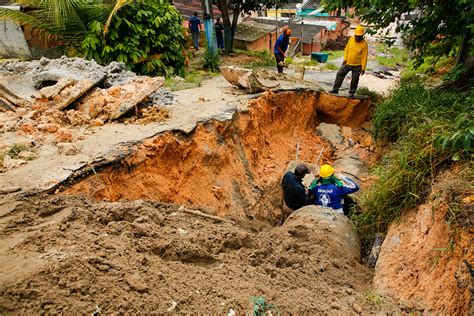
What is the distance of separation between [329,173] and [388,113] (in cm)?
189

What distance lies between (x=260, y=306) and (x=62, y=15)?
7469mm

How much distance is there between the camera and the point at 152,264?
8.04 ft

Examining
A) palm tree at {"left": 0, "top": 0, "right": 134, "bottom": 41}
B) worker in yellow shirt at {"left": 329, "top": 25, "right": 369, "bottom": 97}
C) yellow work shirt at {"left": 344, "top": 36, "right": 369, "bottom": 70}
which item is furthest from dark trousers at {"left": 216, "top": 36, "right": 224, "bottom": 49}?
yellow work shirt at {"left": 344, "top": 36, "right": 369, "bottom": 70}

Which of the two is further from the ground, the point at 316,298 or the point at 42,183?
the point at 42,183

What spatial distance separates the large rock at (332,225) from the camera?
3719 mm

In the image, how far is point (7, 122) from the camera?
4848 millimetres

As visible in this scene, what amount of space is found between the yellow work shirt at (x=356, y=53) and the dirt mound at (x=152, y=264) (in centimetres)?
481

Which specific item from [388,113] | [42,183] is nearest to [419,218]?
[388,113]

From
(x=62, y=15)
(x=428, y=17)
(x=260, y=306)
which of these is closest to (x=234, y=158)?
(x=260, y=306)

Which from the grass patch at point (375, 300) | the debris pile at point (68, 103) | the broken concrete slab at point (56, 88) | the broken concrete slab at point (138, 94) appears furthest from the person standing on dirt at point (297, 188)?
the broken concrete slab at point (56, 88)

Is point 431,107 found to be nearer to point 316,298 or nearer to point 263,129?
point 263,129

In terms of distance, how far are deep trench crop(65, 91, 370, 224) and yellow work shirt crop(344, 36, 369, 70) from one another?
0.99 metres

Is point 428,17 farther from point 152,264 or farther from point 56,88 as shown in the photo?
point 56,88

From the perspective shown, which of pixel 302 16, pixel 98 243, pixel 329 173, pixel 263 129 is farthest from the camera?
pixel 302 16
